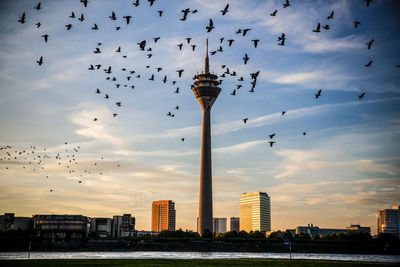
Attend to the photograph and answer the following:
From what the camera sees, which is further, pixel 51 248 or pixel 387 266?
pixel 51 248

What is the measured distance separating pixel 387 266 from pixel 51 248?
89.2m

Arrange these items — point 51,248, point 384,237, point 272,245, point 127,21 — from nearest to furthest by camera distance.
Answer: point 127,21, point 51,248, point 272,245, point 384,237

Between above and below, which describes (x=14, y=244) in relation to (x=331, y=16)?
below

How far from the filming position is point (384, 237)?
16888cm

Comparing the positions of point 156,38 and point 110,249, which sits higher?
point 156,38

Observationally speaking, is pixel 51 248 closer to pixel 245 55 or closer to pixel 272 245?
pixel 272 245

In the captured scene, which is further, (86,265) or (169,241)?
(169,241)

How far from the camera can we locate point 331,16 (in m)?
39.1

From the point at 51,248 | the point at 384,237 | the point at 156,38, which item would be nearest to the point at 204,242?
the point at 51,248

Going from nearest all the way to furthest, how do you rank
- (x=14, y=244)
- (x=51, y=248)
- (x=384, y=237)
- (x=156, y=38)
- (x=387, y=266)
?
(x=156, y=38) < (x=387, y=266) < (x=51, y=248) < (x=14, y=244) < (x=384, y=237)

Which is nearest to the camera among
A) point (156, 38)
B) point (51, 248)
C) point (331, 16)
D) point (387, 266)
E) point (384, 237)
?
point (331, 16)

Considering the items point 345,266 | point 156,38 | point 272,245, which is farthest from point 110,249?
point 156,38

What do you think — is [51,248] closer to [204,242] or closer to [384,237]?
[204,242]

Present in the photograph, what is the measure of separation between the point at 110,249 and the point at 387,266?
81569 mm
